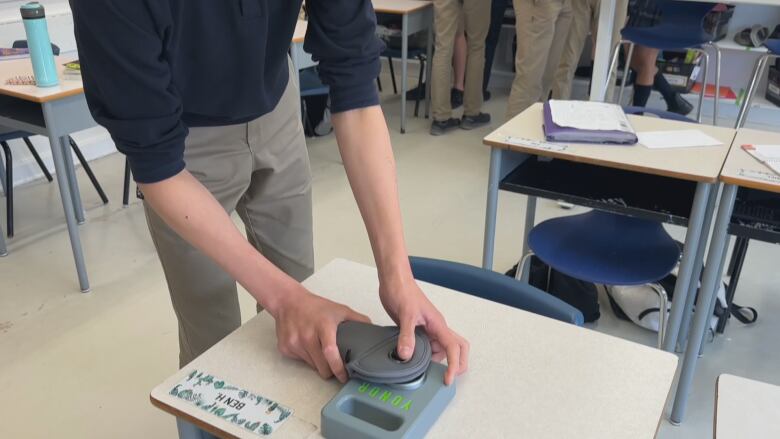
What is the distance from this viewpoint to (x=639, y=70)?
4.00 m

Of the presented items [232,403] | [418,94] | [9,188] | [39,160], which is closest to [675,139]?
[232,403]

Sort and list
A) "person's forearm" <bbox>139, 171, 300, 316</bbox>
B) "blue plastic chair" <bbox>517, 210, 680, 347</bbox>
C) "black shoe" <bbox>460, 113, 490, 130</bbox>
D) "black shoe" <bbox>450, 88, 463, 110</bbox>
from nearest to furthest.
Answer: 1. "person's forearm" <bbox>139, 171, 300, 316</bbox>
2. "blue plastic chair" <bbox>517, 210, 680, 347</bbox>
3. "black shoe" <bbox>460, 113, 490, 130</bbox>
4. "black shoe" <bbox>450, 88, 463, 110</bbox>

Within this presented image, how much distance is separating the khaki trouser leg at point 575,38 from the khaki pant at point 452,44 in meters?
0.48

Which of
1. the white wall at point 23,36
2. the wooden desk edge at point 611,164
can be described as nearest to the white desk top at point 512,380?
the wooden desk edge at point 611,164

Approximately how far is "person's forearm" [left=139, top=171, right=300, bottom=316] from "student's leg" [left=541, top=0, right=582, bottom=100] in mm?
3166

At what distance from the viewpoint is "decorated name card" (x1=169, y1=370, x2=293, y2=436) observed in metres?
0.78

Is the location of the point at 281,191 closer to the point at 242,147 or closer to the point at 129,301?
the point at 242,147

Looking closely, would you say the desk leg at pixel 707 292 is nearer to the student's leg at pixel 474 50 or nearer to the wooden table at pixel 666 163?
the wooden table at pixel 666 163

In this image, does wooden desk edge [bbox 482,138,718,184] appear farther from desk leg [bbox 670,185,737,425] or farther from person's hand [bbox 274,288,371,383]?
person's hand [bbox 274,288,371,383]

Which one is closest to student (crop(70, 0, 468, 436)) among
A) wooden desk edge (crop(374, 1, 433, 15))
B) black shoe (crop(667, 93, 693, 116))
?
wooden desk edge (crop(374, 1, 433, 15))

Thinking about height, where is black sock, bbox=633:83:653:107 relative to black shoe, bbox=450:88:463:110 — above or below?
above

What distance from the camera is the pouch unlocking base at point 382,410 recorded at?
72cm

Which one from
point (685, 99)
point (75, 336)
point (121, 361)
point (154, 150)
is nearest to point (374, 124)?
point (154, 150)

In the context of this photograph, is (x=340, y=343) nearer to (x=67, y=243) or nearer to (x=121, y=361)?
(x=121, y=361)
